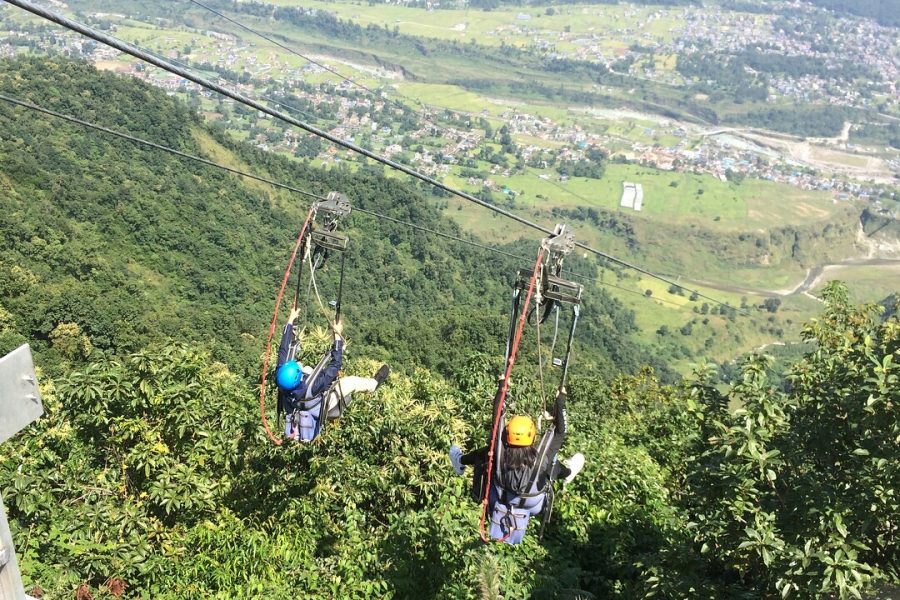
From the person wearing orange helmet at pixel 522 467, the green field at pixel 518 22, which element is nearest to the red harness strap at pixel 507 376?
the person wearing orange helmet at pixel 522 467

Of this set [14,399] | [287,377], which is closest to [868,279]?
[287,377]

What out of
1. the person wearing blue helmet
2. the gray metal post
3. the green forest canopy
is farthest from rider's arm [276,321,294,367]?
the gray metal post

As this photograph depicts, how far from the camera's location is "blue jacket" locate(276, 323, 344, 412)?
554cm

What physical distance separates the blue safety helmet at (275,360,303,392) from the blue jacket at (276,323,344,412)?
81 mm

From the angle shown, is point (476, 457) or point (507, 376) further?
point (476, 457)

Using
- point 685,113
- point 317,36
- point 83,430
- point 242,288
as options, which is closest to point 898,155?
point 685,113

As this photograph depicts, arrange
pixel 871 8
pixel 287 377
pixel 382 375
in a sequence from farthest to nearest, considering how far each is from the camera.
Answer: pixel 871 8 < pixel 382 375 < pixel 287 377

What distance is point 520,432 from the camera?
460cm

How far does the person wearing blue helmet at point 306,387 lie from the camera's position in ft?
17.9

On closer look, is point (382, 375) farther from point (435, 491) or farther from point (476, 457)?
point (476, 457)

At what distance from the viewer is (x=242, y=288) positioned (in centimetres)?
2792

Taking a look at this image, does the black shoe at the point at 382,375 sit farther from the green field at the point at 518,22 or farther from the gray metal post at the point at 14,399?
the green field at the point at 518,22

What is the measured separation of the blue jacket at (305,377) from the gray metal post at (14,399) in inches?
161

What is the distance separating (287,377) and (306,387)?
0.19 meters
